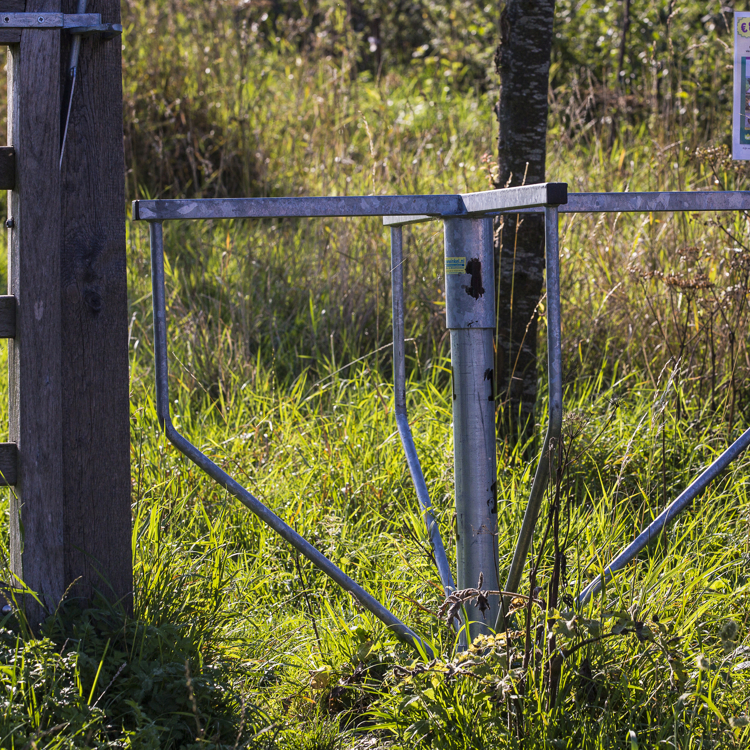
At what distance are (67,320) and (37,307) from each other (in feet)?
0.25

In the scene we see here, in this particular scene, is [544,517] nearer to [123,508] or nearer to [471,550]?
[471,550]

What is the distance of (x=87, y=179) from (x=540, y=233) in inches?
71.1

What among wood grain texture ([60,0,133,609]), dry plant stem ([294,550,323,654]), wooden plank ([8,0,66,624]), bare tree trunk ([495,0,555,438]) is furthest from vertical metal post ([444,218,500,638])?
bare tree trunk ([495,0,555,438])

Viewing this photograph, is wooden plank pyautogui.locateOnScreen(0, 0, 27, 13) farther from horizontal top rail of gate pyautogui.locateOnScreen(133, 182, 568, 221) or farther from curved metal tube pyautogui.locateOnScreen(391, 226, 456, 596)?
curved metal tube pyautogui.locateOnScreen(391, 226, 456, 596)

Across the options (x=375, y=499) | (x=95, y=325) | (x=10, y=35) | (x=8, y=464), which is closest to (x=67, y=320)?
(x=95, y=325)

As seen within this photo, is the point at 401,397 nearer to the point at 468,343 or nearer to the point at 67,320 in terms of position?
the point at 468,343

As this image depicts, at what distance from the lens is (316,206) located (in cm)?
159

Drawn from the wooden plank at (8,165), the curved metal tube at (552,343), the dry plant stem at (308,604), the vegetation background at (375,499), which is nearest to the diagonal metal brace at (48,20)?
the wooden plank at (8,165)

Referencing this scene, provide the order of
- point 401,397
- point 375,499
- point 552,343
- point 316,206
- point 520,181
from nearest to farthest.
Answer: point 552,343 < point 316,206 < point 401,397 < point 375,499 < point 520,181

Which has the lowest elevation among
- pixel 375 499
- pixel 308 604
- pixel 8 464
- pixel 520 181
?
pixel 308 604

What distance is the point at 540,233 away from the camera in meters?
3.11

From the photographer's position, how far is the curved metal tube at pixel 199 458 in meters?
1.59

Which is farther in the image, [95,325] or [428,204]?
[95,325]

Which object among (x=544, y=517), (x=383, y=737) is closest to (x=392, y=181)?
(x=544, y=517)
